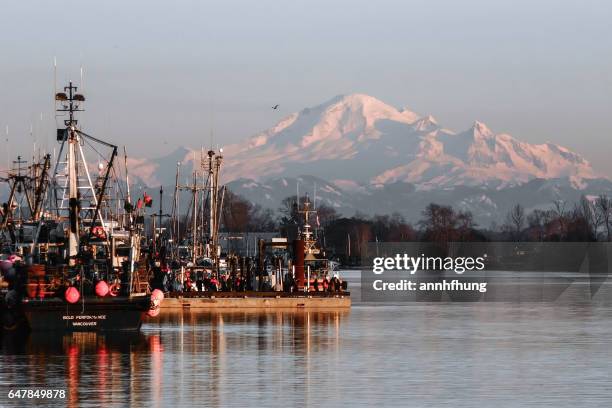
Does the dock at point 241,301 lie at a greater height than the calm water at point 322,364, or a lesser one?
Answer: greater

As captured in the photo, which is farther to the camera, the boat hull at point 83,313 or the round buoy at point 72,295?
the boat hull at point 83,313

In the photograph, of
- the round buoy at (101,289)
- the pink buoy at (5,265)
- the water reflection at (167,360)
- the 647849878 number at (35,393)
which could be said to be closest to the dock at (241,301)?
the water reflection at (167,360)

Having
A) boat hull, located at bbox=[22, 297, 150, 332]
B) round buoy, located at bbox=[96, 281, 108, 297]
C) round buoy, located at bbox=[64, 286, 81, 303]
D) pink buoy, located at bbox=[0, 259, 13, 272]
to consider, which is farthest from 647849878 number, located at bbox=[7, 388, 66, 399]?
pink buoy, located at bbox=[0, 259, 13, 272]

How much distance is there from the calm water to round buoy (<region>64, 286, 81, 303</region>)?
55.8 inches

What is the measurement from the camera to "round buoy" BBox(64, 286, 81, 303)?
2393 inches

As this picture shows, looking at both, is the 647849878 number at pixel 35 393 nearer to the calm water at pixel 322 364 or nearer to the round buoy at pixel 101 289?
the calm water at pixel 322 364

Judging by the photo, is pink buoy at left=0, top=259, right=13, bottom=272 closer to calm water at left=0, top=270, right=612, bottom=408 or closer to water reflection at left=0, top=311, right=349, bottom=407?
water reflection at left=0, top=311, right=349, bottom=407

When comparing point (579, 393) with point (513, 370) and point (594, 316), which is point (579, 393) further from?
point (594, 316)

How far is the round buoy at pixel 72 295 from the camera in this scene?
60.8 m

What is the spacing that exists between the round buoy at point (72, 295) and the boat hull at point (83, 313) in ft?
1.35

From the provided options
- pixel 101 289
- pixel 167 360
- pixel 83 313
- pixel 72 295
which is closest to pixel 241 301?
pixel 101 289

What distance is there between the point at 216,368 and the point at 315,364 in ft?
11.1

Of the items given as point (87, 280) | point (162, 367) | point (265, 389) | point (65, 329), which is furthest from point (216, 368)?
point (87, 280)

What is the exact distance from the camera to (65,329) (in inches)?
2431
